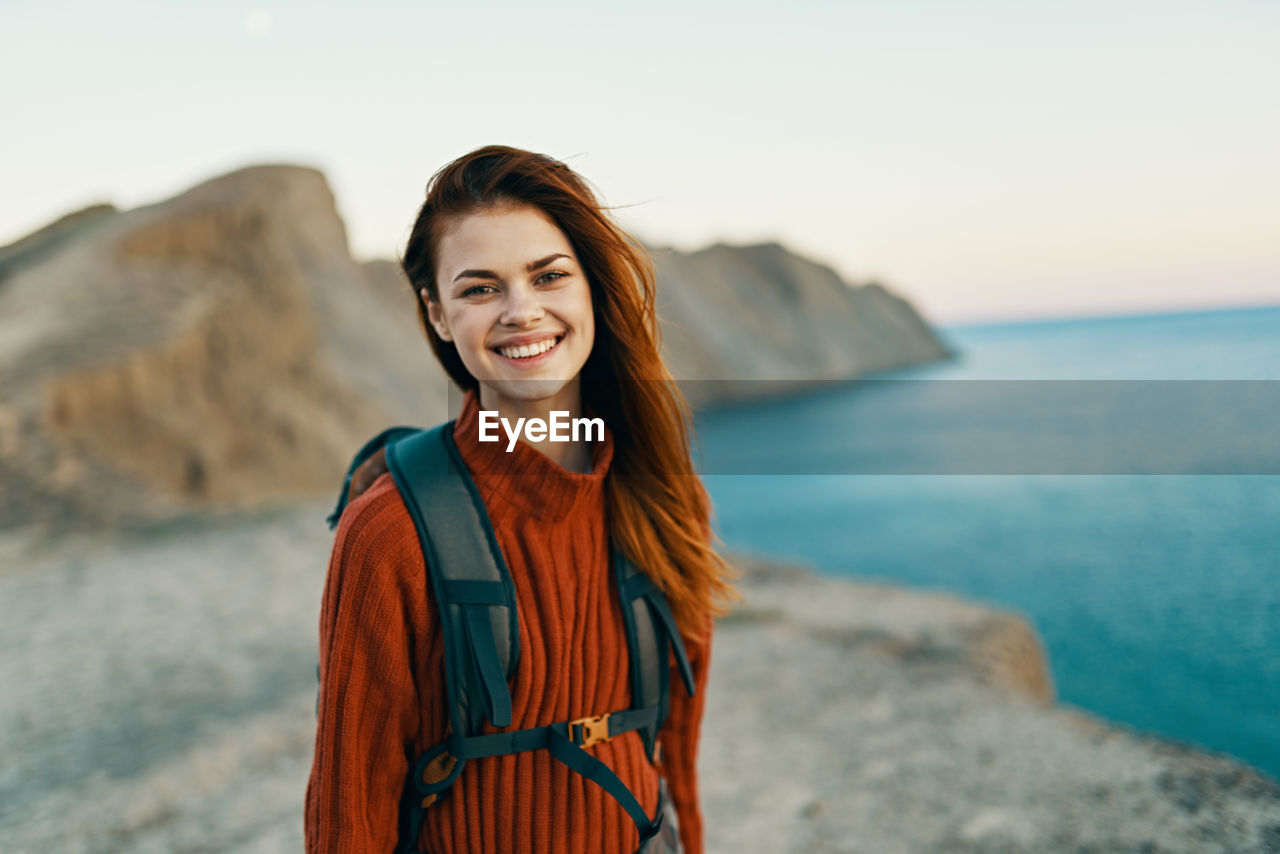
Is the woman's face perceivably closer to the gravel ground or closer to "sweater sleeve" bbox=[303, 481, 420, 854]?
"sweater sleeve" bbox=[303, 481, 420, 854]

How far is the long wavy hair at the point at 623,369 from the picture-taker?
1.45m

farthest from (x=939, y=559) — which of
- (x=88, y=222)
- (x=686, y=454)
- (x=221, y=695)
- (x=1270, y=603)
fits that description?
(x=88, y=222)

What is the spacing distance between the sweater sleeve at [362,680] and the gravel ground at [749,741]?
307 centimetres

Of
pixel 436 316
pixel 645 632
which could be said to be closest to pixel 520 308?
pixel 436 316

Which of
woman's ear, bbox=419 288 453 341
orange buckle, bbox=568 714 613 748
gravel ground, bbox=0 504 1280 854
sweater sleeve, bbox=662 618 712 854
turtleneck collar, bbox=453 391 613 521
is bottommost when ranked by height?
gravel ground, bbox=0 504 1280 854

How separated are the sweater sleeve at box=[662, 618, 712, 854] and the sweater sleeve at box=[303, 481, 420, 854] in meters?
0.72

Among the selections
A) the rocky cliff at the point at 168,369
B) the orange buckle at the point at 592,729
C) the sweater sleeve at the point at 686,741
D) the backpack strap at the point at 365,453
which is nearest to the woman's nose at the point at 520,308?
the backpack strap at the point at 365,453

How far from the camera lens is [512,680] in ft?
4.75

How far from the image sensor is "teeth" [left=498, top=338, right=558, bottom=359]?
1.48 m

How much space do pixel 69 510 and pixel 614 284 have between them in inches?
424

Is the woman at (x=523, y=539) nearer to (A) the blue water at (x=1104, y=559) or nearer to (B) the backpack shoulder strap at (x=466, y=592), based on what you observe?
(B) the backpack shoulder strap at (x=466, y=592)

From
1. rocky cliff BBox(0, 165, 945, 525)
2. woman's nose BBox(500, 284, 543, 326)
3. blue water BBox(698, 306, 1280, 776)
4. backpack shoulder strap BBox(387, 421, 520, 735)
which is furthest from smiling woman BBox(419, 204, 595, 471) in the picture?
blue water BBox(698, 306, 1280, 776)

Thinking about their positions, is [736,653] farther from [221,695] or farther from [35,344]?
[35,344]

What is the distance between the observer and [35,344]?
38.5 feet
